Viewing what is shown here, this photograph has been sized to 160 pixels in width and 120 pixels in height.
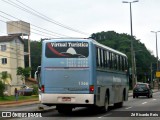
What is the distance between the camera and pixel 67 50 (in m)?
21.7

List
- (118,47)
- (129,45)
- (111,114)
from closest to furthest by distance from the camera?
(111,114) < (118,47) < (129,45)

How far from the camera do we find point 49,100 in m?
21.4

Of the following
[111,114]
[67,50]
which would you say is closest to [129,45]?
[111,114]

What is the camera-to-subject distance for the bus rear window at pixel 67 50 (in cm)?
2156

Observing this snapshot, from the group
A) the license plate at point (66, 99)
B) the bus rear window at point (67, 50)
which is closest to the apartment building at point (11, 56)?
the bus rear window at point (67, 50)

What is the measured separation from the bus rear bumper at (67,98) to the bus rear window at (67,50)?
1.77 meters

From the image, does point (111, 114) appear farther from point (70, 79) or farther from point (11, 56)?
point (11, 56)

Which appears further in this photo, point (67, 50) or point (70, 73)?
point (67, 50)

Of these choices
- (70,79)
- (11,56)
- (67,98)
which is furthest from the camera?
(11,56)

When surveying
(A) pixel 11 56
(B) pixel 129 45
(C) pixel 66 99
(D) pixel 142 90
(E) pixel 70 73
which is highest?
(B) pixel 129 45

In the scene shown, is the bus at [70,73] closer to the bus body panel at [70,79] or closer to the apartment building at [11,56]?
the bus body panel at [70,79]

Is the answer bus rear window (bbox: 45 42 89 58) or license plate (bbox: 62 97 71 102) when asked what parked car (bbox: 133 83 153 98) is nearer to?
bus rear window (bbox: 45 42 89 58)

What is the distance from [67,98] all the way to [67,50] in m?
2.18

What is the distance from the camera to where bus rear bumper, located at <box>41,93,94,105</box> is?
21.0 metres
